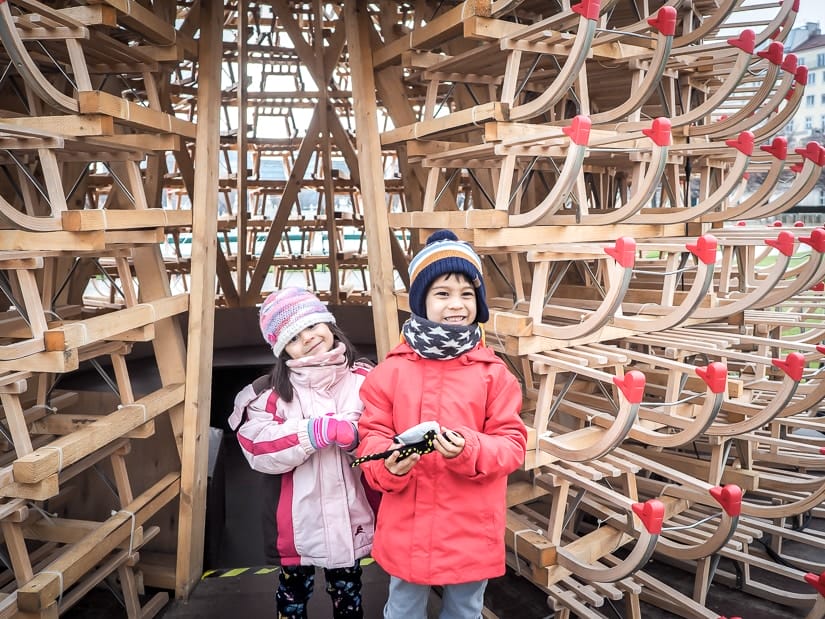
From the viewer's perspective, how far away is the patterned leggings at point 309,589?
1970 mm

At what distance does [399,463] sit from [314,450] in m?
0.40

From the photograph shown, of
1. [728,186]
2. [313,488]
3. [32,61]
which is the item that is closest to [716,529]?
[728,186]

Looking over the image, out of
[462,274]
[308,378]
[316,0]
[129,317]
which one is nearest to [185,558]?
[129,317]

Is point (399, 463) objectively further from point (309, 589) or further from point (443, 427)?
point (309, 589)

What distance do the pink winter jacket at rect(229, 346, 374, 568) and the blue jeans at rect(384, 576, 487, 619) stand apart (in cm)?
21

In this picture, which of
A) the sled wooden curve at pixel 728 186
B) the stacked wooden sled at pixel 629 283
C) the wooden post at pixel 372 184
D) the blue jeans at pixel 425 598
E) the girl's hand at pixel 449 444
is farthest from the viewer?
the wooden post at pixel 372 184

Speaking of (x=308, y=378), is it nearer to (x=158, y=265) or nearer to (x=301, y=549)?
(x=301, y=549)

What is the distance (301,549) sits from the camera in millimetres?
1873

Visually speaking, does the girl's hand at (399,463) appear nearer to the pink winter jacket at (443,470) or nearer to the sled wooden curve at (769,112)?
the pink winter jacket at (443,470)

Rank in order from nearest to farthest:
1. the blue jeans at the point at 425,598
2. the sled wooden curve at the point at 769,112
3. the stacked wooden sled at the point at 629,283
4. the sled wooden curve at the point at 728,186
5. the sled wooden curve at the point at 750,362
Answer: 1. the blue jeans at the point at 425,598
2. the stacked wooden sled at the point at 629,283
3. the sled wooden curve at the point at 750,362
4. the sled wooden curve at the point at 728,186
5. the sled wooden curve at the point at 769,112

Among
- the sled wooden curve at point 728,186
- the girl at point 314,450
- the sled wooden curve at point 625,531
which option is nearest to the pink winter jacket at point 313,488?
the girl at point 314,450

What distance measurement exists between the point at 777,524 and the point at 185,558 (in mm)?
2681

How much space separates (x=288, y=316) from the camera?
185cm

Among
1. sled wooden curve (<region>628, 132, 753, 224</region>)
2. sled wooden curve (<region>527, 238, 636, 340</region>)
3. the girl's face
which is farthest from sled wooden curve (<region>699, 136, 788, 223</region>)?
the girl's face
